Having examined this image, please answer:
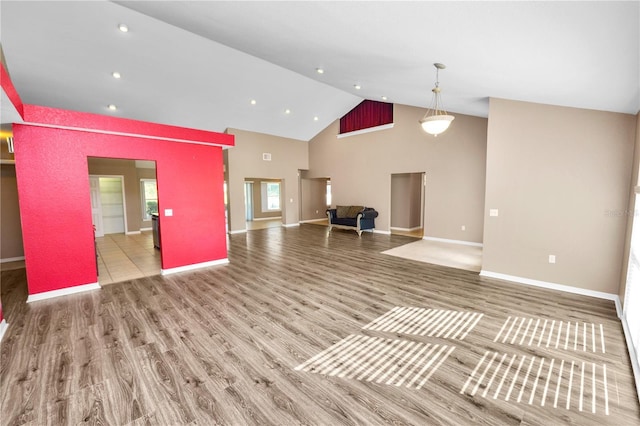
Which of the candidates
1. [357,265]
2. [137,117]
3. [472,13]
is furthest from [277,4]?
[137,117]

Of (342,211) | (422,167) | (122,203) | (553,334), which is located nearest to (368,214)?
(342,211)

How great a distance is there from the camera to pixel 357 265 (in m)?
5.34

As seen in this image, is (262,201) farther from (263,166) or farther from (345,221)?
(345,221)

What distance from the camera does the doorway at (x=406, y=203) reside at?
9211 mm

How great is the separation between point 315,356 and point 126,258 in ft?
18.4

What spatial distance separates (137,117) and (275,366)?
24.2ft

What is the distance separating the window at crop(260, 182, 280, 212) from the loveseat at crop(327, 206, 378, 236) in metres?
4.92

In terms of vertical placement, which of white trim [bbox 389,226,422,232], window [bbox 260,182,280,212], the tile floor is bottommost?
the tile floor

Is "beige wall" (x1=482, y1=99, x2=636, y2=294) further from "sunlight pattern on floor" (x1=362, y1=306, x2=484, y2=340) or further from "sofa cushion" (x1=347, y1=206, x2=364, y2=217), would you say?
"sofa cushion" (x1=347, y1=206, x2=364, y2=217)

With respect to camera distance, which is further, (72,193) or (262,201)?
(262,201)

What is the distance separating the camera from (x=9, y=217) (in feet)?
19.1

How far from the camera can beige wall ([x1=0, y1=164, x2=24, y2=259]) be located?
224 inches

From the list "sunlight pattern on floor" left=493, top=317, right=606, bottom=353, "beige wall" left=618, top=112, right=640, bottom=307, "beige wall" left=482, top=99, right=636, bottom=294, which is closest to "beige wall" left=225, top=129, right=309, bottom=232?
"beige wall" left=482, top=99, right=636, bottom=294

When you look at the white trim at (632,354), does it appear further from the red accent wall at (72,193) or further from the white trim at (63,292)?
the white trim at (63,292)
